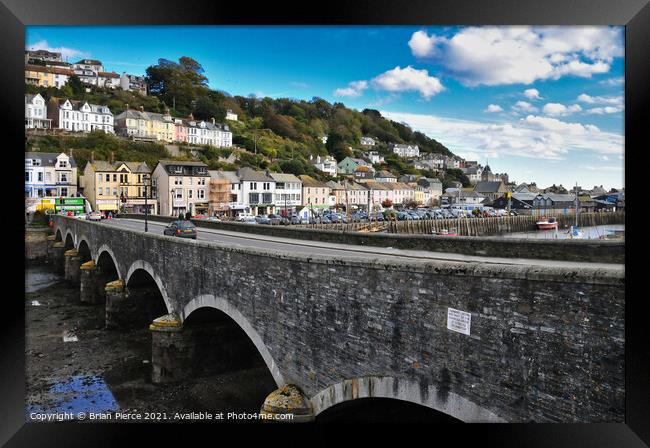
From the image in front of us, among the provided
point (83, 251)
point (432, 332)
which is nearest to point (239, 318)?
point (432, 332)

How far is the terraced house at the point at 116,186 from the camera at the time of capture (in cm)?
1889

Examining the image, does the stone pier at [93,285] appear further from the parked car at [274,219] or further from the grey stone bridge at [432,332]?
the grey stone bridge at [432,332]

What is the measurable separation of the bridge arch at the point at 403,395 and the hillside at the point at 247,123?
7.43m

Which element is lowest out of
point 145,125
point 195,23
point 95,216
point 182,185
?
point 95,216

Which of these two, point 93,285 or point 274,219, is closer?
point 93,285

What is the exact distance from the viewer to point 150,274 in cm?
1348

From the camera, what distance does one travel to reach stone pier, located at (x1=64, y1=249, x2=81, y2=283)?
79.6 feet

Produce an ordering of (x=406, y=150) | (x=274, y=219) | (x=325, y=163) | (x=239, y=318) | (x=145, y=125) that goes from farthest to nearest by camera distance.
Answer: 1. (x=274, y=219)
2. (x=325, y=163)
3. (x=145, y=125)
4. (x=406, y=150)
5. (x=239, y=318)

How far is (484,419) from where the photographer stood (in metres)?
4.76

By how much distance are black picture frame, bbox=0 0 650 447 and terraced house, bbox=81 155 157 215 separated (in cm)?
1245

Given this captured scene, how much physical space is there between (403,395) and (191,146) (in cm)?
1658

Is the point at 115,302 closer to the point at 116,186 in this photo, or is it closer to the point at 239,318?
the point at 116,186
